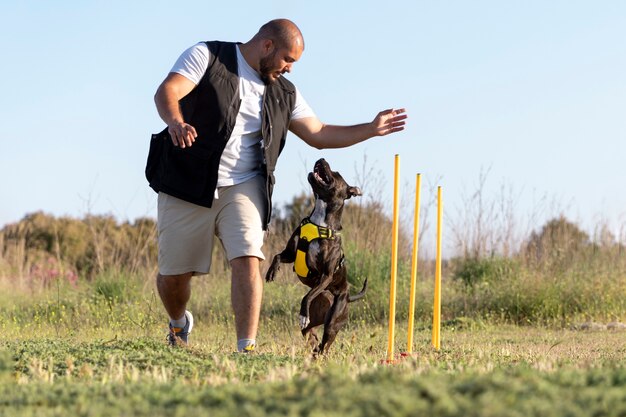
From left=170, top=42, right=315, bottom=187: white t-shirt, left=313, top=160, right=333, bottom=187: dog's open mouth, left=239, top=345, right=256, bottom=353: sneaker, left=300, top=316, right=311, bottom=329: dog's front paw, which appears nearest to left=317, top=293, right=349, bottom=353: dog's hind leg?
left=300, top=316, right=311, bottom=329: dog's front paw

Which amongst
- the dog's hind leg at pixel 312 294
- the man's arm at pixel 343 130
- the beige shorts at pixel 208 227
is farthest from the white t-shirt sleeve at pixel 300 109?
the dog's hind leg at pixel 312 294

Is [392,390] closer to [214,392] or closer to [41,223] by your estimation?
[214,392]

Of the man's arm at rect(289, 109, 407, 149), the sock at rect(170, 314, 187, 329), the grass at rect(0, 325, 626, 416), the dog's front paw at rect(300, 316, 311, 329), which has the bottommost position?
the grass at rect(0, 325, 626, 416)

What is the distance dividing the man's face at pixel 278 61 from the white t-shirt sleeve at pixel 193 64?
1.40 feet

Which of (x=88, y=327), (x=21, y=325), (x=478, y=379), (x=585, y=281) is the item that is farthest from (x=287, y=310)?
(x=478, y=379)

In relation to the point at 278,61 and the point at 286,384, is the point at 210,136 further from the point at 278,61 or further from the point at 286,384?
the point at 286,384

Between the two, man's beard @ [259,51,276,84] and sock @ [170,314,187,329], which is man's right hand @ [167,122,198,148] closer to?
man's beard @ [259,51,276,84]

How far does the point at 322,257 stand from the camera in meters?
6.73

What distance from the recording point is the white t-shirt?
698 centimetres

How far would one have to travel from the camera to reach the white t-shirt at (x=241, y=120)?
22.9ft

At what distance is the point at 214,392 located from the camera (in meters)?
3.70

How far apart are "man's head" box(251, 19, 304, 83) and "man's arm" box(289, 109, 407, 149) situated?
0.64 metres

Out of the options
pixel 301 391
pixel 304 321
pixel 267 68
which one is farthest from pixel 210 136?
pixel 301 391

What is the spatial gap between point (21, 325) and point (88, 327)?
0.98 m
